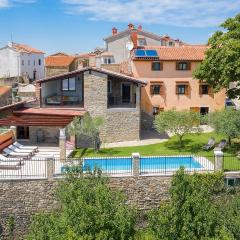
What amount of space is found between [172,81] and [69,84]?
1301 cm

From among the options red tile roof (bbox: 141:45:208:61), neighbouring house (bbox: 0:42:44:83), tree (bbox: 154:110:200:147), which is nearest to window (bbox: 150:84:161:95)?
red tile roof (bbox: 141:45:208:61)

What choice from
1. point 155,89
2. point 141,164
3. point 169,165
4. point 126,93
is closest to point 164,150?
point 169,165

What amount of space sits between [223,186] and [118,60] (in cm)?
4915

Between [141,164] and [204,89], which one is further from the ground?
[204,89]

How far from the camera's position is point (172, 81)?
5275 centimetres

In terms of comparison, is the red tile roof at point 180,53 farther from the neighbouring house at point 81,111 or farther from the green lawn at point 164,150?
the green lawn at point 164,150

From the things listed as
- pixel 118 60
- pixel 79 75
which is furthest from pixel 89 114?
pixel 118 60

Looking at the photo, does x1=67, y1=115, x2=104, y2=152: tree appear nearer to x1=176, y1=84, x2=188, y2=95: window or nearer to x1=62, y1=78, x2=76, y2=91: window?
x1=62, y1=78, x2=76, y2=91: window

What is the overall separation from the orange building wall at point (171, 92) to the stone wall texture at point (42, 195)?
71.3 feet

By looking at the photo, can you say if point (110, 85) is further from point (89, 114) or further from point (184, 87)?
point (184, 87)

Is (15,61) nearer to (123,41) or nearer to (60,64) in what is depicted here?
(60,64)

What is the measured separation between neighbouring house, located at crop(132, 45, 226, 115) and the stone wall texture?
71.3 ft

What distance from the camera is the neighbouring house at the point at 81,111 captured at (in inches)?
1699

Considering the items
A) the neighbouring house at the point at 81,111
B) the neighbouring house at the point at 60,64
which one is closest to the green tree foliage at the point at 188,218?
the neighbouring house at the point at 81,111
